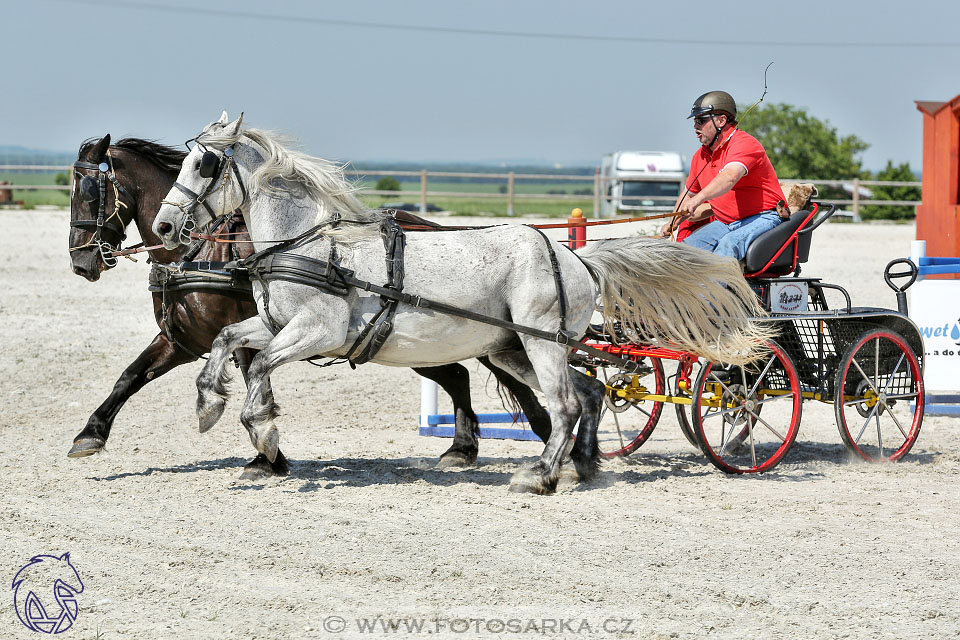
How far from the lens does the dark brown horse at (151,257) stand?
6.30 meters

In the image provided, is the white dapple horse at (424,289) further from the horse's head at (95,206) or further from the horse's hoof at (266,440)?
the horse's head at (95,206)

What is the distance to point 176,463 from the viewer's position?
265 inches

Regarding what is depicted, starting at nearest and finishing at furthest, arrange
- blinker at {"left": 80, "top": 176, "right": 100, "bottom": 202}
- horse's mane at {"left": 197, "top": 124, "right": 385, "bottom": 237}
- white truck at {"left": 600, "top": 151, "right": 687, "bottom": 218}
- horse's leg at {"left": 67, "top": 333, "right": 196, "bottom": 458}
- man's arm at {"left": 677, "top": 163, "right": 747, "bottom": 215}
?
horse's mane at {"left": 197, "top": 124, "right": 385, "bottom": 237}
man's arm at {"left": 677, "top": 163, "right": 747, "bottom": 215}
horse's leg at {"left": 67, "top": 333, "right": 196, "bottom": 458}
blinker at {"left": 80, "top": 176, "right": 100, "bottom": 202}
white truck at {"left": 600, "top": 151, "right": 687, "bottom": 218}

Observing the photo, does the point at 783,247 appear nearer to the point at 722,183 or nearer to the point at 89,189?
the point at 722,183

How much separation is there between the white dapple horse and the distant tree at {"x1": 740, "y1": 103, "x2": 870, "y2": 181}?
3614cm

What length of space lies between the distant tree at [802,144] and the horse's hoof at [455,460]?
1421 inches

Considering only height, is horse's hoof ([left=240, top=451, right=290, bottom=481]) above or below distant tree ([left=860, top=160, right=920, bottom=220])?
below

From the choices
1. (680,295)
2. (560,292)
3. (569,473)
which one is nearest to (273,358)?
(560,292)

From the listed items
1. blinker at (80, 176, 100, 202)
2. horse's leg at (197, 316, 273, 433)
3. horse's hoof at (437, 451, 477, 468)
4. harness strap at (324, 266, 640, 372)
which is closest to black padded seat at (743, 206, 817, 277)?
harness strap at (324, 266, 640, 372)

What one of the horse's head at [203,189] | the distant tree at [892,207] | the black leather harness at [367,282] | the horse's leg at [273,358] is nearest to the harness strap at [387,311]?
the black leather harness at [367,282]

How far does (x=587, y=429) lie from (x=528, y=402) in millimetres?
607

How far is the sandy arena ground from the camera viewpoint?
3.97 metres

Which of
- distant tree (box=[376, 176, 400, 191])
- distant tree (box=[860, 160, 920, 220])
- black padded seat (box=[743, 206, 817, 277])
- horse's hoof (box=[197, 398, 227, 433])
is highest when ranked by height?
distant tree (box=[376, 176, 400, 191])

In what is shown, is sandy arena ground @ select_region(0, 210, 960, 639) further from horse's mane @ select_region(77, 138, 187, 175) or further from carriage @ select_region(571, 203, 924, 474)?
horse's mane @ select_region(77, 138, 187, 175)
